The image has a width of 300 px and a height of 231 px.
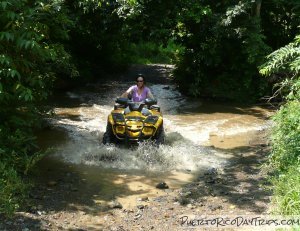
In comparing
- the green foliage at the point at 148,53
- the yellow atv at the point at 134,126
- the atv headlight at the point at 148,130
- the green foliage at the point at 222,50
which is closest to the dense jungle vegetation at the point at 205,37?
the green foliage at the point at 222,50

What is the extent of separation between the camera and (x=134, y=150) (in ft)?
28.7

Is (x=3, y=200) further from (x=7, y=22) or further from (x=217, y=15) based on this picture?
(x=217, y=15)

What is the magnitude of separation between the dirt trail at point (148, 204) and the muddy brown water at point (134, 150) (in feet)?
0.22

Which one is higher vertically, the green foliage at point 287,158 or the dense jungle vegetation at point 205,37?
the dense jungle vegetation at point 205,37

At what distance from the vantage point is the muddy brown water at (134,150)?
287 inches

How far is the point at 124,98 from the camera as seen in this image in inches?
385

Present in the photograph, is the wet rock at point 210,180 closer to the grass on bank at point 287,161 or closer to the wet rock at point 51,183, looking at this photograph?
the grass on bank at point 287,161

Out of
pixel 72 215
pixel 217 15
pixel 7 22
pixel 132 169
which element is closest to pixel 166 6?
pixel 217 15

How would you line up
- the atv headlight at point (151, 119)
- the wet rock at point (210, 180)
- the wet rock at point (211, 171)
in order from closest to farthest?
the wet rock at point (210, 180), the wet rock at point (211, 171), the atv headlight at point (151, 119)

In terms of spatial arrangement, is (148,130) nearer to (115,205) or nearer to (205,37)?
(115,205)

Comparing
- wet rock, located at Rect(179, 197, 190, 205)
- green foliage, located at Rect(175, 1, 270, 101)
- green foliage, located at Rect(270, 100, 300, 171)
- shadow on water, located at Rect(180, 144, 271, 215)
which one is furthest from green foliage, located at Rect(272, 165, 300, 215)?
green foliage, located at Rect(175, 1, 270, 101)

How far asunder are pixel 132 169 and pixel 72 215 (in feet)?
Result: 7.93

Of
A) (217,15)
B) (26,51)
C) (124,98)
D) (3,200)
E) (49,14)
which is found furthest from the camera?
(217,15)

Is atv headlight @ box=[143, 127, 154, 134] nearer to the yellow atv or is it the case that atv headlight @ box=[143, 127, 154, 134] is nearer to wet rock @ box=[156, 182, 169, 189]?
the yellow atv
